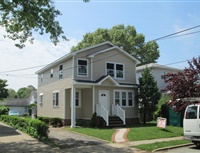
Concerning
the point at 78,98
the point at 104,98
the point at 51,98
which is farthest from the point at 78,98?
the point at 51,98

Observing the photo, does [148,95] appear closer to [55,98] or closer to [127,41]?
[55,98]

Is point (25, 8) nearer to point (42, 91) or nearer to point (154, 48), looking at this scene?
point (42, 91)

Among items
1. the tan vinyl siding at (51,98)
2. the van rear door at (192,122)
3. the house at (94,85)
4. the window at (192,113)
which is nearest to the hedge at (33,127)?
the house at (94,85)

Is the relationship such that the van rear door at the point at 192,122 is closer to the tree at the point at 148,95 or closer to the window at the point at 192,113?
the window at the point at 192,113

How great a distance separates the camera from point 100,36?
48.0 m

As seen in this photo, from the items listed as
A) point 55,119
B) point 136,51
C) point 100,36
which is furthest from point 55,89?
point 136,51

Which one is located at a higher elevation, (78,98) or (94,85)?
(94,85)

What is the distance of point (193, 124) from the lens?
12.8m

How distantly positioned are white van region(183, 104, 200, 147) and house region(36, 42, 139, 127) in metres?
9.20

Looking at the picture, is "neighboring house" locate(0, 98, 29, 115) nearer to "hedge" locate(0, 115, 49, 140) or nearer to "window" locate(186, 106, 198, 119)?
"hedge" locate(0, 115, 49, 140)

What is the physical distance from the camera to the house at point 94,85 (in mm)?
22703

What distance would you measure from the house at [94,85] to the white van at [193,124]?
9.20 m

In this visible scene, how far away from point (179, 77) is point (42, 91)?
59.9 feet

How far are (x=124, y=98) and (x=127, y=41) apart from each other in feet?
85.9
